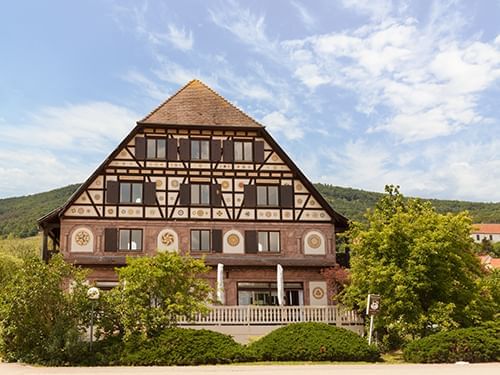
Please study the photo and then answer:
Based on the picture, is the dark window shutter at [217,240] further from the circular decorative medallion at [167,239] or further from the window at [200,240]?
the circular decorative medallion at [167,239]

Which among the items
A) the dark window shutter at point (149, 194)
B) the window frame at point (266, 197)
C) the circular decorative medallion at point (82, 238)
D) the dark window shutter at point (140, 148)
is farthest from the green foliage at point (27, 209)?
the window frame at point (266, 197)

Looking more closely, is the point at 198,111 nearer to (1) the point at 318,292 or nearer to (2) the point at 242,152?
(2) the point at 242,152

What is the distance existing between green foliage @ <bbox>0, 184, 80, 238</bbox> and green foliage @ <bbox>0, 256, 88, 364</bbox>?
8074cm

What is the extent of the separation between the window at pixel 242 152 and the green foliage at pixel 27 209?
71.7m

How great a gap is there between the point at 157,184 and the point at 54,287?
13113 mm

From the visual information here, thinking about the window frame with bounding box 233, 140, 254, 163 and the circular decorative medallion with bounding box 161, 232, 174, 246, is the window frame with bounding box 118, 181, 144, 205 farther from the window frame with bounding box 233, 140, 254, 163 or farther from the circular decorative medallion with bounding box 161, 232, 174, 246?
the window frame with bounding box 233, 140, 254, 163

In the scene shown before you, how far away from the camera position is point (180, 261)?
25188 mm

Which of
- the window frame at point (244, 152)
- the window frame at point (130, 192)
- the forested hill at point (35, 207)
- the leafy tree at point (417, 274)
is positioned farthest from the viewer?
the forested hill at point (35, 207)

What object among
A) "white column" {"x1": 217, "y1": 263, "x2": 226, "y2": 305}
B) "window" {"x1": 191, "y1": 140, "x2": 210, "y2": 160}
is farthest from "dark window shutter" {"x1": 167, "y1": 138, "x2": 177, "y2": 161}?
"white column" {"x1": 217, "y1": 263, "x2": 226, "y2": 305}

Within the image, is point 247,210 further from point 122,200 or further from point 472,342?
point 472,342

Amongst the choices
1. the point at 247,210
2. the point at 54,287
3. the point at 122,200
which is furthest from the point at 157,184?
the point at 54,287

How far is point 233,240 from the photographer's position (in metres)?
35.8

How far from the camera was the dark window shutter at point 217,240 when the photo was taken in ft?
116

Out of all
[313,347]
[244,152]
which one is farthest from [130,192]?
[313,347]
